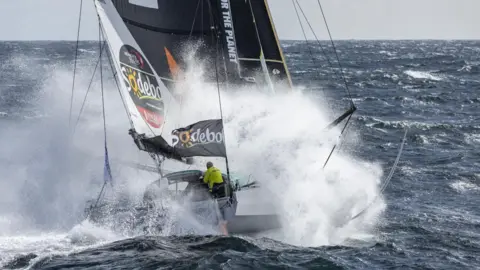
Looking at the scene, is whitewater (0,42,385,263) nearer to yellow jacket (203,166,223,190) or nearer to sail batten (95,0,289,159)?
sail batten (95,0,289,159)

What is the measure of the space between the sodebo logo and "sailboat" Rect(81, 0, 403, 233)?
3.06ft

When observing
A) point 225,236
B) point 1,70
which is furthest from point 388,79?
point 225,236

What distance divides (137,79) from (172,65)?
3.00 feet

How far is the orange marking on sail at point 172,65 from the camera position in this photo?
17906 mm

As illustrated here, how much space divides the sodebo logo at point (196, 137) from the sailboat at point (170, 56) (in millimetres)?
932

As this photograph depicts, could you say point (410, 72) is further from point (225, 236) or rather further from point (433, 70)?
point (225, 236)

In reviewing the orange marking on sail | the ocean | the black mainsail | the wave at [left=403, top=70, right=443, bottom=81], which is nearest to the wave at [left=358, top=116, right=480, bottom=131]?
the ocean

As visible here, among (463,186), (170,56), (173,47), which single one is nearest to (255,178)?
(170,56)

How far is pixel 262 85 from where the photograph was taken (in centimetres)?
1827

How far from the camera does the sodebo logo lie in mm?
15266

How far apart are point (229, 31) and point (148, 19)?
201 centimetres

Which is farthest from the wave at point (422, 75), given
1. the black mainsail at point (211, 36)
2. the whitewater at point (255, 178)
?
the black mainsail at point (211, 36)

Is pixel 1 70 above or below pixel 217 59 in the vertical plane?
above

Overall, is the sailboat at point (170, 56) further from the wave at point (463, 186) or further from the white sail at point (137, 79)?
the wave at point (463, 186)
